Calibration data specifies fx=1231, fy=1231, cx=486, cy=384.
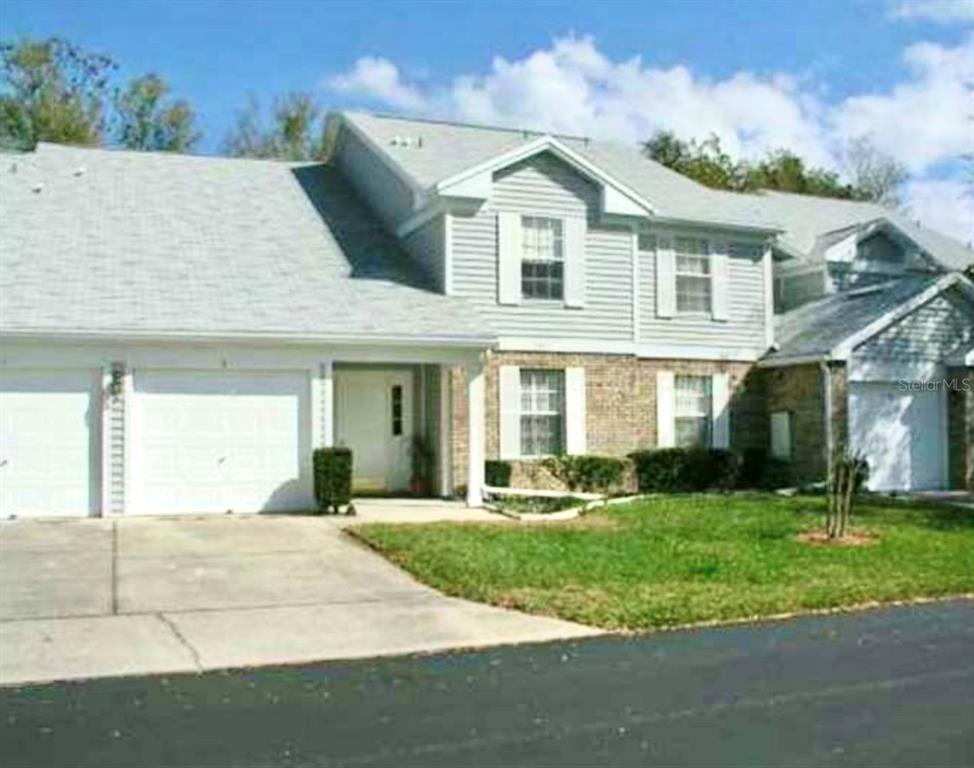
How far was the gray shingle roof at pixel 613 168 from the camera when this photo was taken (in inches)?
971

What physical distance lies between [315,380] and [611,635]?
10.2 m

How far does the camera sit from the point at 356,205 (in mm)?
25859

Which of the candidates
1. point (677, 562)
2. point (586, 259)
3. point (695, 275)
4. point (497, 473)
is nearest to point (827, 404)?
point (695, 275)

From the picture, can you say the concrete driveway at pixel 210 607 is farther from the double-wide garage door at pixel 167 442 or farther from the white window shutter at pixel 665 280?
the white window shutter at pixel 665 280

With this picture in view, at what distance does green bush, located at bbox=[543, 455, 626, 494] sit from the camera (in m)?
22.8

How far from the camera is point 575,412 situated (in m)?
23.2

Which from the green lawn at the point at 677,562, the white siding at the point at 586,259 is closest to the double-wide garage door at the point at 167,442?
the green lawn at the point at 677,562

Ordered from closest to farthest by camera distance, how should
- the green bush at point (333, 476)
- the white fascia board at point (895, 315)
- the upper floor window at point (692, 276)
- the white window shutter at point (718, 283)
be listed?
1. the green bush at point (333, 476)
2. the white fascia board at point (895, 315)
3. the upper floor window at point (692, 276)
4. the white window shutter at point (718, 283)

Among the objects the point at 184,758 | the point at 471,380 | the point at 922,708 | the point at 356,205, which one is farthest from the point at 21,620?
the point at 356,205

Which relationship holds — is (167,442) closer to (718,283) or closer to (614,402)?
(614,402)

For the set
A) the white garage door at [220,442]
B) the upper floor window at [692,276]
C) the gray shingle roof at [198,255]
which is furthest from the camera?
the upper floor window at [692,276]

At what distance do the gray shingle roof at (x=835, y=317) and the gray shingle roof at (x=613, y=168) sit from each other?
78.7 inches

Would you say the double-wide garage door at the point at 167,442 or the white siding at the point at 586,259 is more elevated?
the white siding at the point at 586,259

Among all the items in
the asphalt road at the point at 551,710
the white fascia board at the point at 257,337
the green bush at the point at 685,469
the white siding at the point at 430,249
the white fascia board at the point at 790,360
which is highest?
the white siding at the point at 430,249
